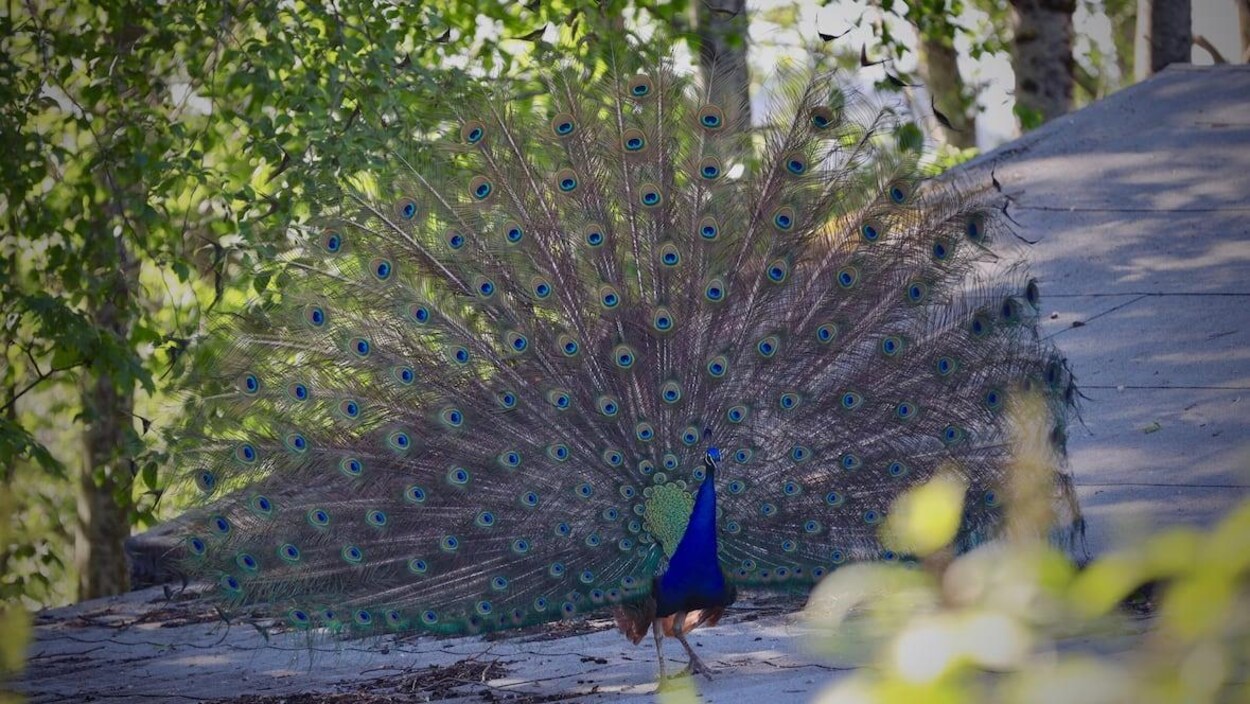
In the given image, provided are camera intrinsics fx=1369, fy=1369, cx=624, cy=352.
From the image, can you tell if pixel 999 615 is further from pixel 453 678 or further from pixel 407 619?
pixel 453 678

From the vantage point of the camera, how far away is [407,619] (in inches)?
226

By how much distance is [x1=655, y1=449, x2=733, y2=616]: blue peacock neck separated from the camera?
5.70m

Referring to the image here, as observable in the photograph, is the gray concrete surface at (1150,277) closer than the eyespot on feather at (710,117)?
No

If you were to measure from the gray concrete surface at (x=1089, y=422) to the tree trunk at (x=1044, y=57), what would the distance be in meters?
2.01

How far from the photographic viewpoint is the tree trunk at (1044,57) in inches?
497

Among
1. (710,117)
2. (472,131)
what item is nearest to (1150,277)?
(710,117)

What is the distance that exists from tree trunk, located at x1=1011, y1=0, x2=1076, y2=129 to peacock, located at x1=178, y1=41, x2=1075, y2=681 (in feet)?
23.7

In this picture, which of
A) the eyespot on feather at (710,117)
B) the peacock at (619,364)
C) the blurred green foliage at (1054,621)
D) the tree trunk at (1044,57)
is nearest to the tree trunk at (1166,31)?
the tree trunk at (1044,57)

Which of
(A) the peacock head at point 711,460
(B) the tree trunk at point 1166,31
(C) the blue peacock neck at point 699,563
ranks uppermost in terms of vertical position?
(B) the tree trunk at point 1166,31

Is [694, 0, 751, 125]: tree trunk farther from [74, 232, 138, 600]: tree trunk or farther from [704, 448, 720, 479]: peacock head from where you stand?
[74, 232, 138, 600]: tree trunk

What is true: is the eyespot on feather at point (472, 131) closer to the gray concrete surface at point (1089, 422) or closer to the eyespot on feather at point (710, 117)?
the eyespot on feather at point (710, 117)

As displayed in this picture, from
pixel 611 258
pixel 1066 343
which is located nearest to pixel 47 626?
pixel 611 258

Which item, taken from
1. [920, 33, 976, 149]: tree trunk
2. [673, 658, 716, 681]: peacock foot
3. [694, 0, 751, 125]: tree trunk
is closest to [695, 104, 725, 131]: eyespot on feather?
[694, 0, 751, 125]: tree trunk

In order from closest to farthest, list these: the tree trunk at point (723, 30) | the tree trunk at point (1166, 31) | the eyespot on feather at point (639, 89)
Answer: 1. the eyespot on feather at point (639, 89)
2. the tree trunk at point (723, 30)
3. the tree trunk at point (1166, 31)
